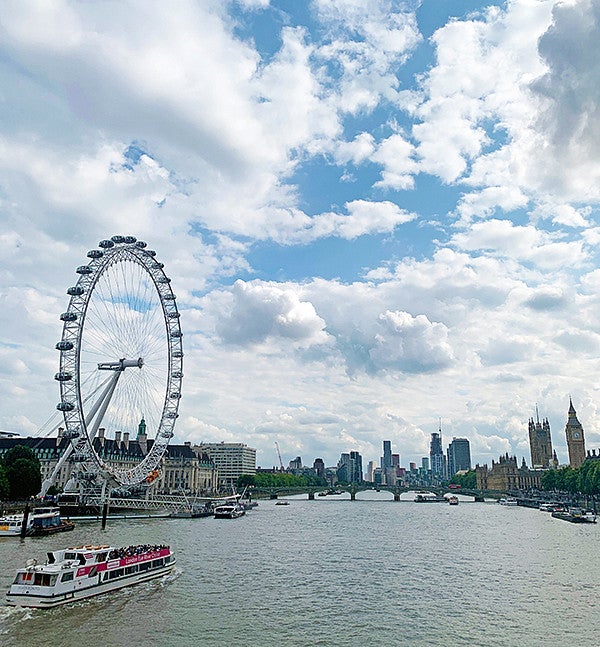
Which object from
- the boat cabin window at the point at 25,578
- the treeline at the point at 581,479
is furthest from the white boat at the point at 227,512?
the boat cabin window at the point at 25,578

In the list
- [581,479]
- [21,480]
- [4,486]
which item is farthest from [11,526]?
[581,479]

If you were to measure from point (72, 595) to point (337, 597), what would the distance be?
17.2 metres

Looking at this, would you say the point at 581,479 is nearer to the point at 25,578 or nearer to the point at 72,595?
the point at 72,595

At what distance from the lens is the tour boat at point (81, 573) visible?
125 ft

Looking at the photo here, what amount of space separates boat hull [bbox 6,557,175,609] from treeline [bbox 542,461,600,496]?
115 m

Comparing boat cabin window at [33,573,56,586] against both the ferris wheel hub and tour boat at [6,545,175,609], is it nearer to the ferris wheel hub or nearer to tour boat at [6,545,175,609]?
tour boat at [6,545,175,609]

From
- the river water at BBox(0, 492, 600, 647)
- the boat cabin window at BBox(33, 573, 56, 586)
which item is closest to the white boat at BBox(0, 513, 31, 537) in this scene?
the river water at BBox(0, 492, 600, 647)

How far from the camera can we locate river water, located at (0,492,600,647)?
112ft

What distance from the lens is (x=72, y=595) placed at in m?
39.9

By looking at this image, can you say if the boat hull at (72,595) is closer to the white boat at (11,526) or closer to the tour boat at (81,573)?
the tour boat at (81,573)

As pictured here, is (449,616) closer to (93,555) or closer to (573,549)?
(93,555)

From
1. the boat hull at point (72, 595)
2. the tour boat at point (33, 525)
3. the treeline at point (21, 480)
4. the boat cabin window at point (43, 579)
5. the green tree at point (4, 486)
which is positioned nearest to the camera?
the boat hull at point (72, 595)

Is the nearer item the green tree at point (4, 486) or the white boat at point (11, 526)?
the white boat at point (11, 526)

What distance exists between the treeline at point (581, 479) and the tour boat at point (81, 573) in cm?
11280
